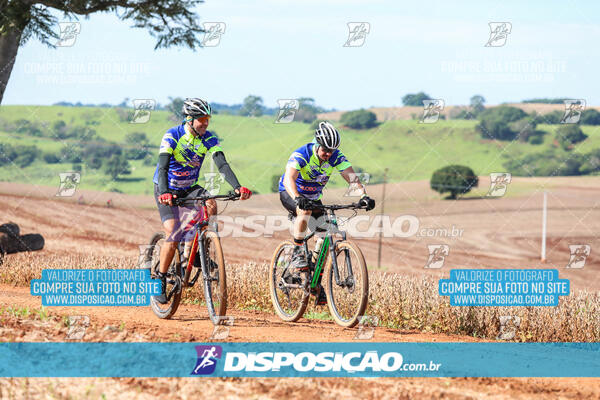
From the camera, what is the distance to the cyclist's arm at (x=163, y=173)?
29.6 ft

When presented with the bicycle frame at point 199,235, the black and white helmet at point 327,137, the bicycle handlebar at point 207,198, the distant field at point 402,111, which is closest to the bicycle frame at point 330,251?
the black and white helmet at point 327,137

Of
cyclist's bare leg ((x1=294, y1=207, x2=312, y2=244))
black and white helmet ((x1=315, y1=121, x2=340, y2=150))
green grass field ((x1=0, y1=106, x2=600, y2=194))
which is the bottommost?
cyclist's bare leg ((x1=294, y1=207, x2=312, y2=244))

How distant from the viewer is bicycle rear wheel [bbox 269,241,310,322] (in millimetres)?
10094

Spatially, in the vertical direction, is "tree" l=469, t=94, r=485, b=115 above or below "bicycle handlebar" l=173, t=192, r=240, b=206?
above

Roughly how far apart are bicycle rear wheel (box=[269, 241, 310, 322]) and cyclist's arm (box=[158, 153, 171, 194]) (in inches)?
88.1

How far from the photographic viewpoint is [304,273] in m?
10.2

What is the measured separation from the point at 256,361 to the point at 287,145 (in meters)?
77.4

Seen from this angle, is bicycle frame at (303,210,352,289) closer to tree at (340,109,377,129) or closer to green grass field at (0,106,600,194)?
green grass field at (0,106,600,194)

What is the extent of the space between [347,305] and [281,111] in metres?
7.20

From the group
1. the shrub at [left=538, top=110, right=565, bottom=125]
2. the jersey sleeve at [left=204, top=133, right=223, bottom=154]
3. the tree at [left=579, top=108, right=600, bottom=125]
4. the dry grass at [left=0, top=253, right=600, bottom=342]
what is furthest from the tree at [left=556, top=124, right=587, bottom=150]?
the jersey sleeve at [left=204, top=133, right=223, bottom=154]

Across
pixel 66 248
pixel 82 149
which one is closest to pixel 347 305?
pixel 66 248

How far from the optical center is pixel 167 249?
9.73 metres

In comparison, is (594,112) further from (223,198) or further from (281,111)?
(223,198)

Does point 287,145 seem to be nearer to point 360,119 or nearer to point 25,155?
point 360,119
